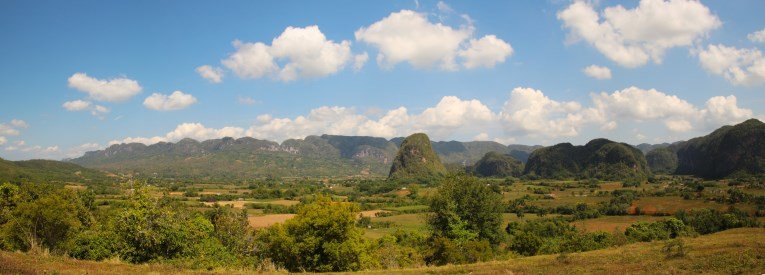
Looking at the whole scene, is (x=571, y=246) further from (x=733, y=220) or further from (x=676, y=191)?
(x=676, y=191)

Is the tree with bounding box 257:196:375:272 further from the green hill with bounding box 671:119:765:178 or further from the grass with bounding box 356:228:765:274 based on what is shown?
the green hill with bounding box 671:119:765:178

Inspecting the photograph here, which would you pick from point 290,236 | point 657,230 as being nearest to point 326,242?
point 290,236

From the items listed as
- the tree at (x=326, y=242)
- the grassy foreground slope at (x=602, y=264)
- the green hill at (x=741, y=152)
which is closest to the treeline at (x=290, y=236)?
the tree at (x=326, y=242)

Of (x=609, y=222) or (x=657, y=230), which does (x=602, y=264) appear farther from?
(x=609, y=222)

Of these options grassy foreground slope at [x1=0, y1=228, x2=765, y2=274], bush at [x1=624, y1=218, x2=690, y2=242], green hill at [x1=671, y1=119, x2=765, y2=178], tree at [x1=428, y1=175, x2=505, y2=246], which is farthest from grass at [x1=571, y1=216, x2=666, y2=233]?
green hill at [x1=671, y1=119, x2=765, y2=178]

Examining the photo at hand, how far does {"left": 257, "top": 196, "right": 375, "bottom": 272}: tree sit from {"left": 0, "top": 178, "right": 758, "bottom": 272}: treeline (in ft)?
0.24

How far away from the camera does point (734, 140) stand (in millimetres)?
186750

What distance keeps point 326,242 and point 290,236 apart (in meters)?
3.51

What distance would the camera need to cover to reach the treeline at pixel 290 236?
29.3 meters

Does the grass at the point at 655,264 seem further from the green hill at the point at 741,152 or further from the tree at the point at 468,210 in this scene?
the green hill at the point at 741,152

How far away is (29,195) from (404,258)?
52270 millimetres

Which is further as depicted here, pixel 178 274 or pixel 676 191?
pixel 676 191

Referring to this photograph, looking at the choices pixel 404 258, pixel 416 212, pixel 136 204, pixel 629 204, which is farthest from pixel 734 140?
pixel 136 204

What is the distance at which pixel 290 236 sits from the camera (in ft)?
104
